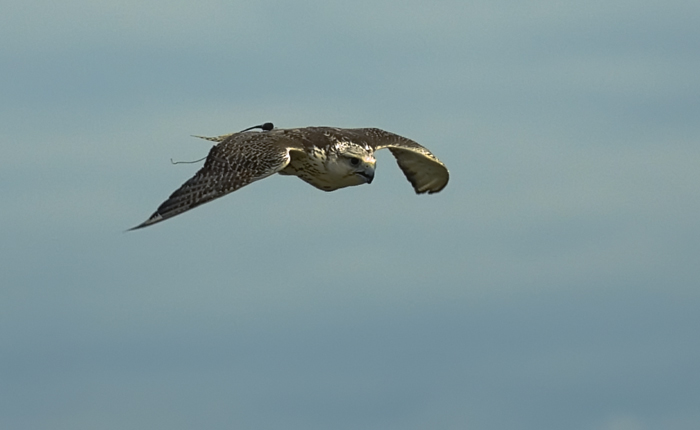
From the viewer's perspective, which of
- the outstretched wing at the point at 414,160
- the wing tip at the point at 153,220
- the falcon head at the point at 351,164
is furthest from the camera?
the outstretched wing at the point at 414,160

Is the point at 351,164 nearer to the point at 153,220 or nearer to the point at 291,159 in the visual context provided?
the point at 291,159

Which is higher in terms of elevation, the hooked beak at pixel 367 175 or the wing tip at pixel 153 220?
the hooked beak at pixel 367 175

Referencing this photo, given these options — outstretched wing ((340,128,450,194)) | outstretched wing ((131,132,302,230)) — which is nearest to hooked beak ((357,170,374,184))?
outstretched wing ((131,132,302,230))

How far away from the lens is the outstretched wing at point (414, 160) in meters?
28.3

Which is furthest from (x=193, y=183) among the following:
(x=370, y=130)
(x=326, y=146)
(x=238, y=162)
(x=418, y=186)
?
(x=418, y=186)

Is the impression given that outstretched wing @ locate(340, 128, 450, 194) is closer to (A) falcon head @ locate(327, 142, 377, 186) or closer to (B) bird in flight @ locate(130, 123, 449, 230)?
(B) bird in flight @ locate(130, 123, 449, 230)

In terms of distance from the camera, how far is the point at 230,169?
23.5m

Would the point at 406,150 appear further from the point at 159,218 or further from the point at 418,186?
the point at 159,218

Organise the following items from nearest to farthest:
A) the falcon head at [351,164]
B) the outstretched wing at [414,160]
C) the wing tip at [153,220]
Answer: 1. the wing tip at [153,220]
2. the falcon head at [351,164]
3. the outstretched wing at [414,160]

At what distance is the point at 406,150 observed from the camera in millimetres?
29125

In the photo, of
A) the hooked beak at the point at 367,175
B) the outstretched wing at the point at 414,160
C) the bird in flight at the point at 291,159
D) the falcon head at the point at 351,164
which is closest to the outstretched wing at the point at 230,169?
the bird in flight at the point at 291,159

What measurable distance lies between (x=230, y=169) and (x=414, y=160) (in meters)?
7.46

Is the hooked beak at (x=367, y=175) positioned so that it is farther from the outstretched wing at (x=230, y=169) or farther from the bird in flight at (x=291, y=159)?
the outstretched wing at (x=230, y=169)

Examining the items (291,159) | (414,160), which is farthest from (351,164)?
(414,160)
